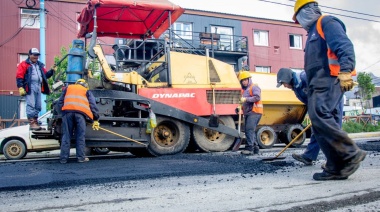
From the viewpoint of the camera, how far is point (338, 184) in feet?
10.2

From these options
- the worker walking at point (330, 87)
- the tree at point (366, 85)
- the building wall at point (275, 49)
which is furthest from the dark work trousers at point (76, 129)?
the tree at point (366, 85)

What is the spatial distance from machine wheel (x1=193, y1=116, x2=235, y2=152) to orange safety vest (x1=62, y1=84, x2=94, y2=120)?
93.5 inches

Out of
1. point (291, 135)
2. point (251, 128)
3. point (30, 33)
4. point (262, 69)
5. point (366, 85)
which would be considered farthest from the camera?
point (366, 85)

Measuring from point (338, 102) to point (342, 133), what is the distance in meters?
0.37

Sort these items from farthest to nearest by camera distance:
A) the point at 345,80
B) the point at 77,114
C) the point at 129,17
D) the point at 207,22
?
the point at 207,22 → the point at 129,17 → the point at 77,114 → the point at 345,80

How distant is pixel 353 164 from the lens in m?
3.24

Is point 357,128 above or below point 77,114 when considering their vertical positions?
below

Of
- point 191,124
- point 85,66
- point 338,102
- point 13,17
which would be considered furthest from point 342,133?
point 13,17

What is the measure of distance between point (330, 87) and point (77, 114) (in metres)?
4.36

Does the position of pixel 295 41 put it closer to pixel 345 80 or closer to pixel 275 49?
pixel 275 49

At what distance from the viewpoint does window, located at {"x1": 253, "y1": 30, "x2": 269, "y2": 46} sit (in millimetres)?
26047

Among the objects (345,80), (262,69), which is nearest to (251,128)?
(345,80)

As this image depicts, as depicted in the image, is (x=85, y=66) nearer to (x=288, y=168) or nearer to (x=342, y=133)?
(x=288, y=168)

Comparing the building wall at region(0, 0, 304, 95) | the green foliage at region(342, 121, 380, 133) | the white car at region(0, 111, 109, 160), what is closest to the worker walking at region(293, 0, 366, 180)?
the white car at region(0, 111, 109, 160)
